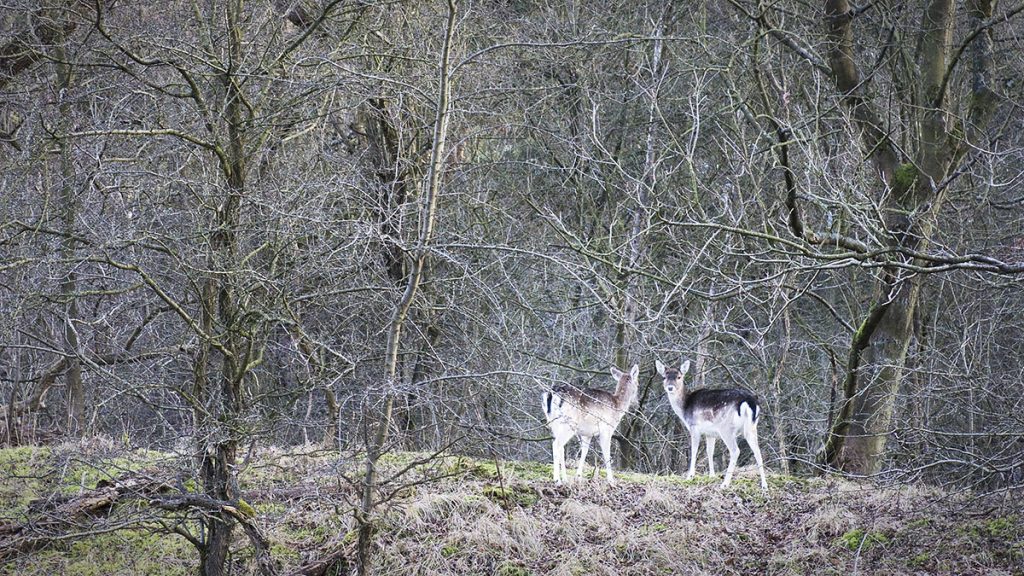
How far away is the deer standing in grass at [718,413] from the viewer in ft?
35.7

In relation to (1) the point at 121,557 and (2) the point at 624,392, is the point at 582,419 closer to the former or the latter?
(2) the point at 624,392

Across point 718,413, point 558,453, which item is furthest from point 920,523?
point 558,453

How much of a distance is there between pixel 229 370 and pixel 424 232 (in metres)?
2.08

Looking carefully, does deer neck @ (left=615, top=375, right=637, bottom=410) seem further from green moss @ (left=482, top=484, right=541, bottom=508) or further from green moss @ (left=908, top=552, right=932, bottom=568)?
green moss @ (left=908, top=552, right=932, bottom=568)

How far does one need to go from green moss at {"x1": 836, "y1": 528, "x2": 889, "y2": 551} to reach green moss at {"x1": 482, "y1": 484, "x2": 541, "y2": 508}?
2814 mm

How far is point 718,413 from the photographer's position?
440 inches

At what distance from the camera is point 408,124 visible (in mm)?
13320

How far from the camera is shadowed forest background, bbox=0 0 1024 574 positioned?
23.4 feet

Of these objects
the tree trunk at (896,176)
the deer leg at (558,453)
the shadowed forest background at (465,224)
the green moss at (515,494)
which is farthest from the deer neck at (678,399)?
the green moss at (515,494)

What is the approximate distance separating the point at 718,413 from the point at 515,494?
2.84 metres

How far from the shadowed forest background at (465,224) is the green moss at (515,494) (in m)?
0.65

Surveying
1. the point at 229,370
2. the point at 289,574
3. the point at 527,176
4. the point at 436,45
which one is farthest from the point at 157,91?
the point at 527,176

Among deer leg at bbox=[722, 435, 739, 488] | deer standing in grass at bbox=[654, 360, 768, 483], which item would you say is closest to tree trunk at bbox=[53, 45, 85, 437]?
deer leg at bbox=[722, 435, 739, 488]

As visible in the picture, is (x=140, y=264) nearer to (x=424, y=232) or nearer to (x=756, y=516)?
(x=424, y=232)
